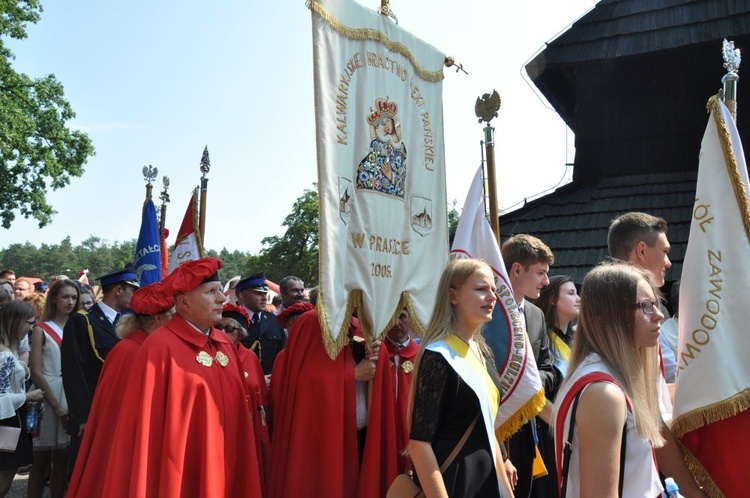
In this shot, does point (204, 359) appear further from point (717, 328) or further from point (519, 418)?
point (717, 328)

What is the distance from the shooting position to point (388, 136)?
5316 mm

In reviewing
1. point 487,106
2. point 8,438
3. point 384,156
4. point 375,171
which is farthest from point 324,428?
point 8,438

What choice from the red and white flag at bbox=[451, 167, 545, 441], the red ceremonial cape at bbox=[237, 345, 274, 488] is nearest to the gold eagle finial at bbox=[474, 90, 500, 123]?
the red and white flag at bbox=[451, 167, 545, 441]

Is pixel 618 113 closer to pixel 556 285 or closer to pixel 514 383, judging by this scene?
pixel 556 285

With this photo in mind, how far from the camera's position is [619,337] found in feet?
9.50

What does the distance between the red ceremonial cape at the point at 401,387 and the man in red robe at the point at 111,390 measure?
155cm

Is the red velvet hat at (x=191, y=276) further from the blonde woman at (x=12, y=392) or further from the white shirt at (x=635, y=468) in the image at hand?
the white shirt at (x=635, y=468)

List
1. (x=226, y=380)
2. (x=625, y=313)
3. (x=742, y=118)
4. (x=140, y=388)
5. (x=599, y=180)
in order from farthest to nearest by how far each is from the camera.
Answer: (x=599, y=180), (x=742, y=118), (x=226, y=380), (x=140, y=388), (x=625, y=313)

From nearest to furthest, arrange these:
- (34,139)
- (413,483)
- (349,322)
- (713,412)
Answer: (413,483)
(713,412)
(349,322)
(34,139)

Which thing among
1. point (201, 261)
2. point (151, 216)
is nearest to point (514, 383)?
point (201, 261)

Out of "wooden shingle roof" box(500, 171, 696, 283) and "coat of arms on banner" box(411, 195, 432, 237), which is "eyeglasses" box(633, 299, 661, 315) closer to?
"coat of arms on banner" box(411, 195, 432, 237)

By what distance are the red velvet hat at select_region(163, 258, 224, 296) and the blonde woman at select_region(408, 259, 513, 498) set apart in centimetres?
167

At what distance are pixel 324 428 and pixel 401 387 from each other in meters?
0.63

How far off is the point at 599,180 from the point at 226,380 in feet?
35.3
